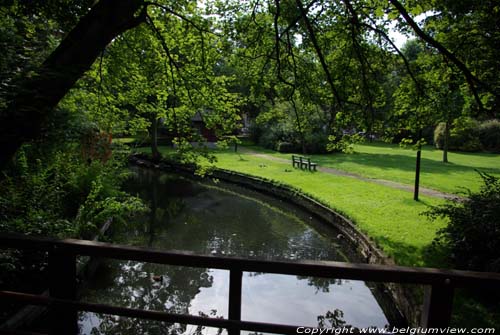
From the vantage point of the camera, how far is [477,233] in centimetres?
627

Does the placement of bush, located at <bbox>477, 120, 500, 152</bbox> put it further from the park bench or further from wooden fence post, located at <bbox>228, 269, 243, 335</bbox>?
wooden fence post, located at <bbox>228, 269, 243, 335</bbox>

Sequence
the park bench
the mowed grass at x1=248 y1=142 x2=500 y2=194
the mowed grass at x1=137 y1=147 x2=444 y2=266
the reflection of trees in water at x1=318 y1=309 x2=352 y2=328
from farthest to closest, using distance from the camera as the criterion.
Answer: the park bench, the mowed grass at x1=248 y1=142 x2=500 y2=194, the mowed grass at x1=137 y1=147 x2=444 y2=266, the reflection of trees in water at x1=318 y1=309 x2=352 y2=328

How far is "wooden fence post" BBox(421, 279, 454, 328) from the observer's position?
6.57 ft

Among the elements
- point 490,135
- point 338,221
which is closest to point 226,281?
point 338,221

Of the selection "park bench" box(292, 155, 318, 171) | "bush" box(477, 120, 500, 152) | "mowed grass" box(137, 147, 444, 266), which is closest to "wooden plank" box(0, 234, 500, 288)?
"mowed grass" box(137, 147, 444, 266)

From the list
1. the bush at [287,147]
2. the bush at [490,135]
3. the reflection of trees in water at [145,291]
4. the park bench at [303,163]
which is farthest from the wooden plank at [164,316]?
the bush at [490,135]

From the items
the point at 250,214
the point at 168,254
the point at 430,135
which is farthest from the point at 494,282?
the point at 430,135

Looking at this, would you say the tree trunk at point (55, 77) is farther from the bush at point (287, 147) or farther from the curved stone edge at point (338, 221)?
the bush at point (287, 147)

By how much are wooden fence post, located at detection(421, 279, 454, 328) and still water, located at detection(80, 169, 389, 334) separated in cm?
167

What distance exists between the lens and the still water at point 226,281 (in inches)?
263

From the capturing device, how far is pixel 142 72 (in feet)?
25.6

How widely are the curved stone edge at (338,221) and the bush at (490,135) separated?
26.5 metres

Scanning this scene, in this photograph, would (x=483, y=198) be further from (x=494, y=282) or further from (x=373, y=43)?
(x=494, y=282)

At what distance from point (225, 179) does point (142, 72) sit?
45.8 feet
